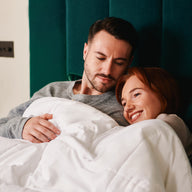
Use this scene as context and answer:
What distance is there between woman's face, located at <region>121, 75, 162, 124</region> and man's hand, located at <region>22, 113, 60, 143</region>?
0.31 metres

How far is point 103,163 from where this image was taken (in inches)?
26.0

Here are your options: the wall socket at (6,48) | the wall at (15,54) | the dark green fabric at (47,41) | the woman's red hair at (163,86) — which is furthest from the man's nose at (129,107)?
the wall socket at (6,48)

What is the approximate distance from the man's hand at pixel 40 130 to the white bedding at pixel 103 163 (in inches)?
4.3

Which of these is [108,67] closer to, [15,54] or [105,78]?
[105,78]

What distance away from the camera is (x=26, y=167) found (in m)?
0.76

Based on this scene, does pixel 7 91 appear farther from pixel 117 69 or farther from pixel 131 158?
pixel 131 158

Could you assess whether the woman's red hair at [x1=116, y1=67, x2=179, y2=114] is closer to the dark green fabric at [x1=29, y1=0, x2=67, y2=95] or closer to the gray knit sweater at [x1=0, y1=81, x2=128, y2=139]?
the gray knit sweater at [x1=0, y1=81, x2=128, y2=139]

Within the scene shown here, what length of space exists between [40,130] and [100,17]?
721 mm

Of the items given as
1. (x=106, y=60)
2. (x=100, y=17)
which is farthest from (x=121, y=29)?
(x=100, y=17)

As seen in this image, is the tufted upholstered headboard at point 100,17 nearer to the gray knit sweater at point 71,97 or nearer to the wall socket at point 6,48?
the gray knit sweater at point 71,97

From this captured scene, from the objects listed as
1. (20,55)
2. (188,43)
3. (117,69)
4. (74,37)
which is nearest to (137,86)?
(117,69)

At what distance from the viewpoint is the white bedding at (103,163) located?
62 centimetres

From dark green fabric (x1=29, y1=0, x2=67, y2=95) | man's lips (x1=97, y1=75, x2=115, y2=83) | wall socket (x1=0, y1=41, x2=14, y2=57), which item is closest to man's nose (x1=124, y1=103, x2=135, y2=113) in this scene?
man's lips (x1=97, y1=75, x2=115, y2=83)

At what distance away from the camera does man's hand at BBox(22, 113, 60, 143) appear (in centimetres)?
94
